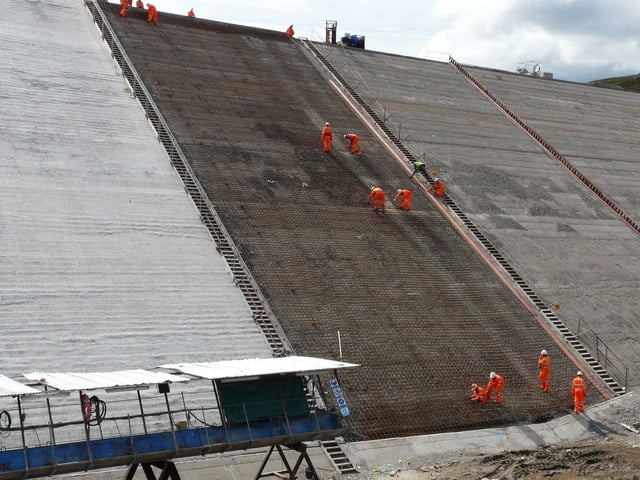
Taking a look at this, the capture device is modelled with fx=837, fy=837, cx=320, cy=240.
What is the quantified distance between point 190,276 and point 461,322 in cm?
667

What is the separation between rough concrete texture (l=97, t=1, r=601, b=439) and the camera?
1794 centimetres

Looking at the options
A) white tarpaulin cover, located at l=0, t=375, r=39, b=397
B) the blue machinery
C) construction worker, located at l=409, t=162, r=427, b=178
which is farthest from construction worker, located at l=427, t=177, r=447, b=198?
white tarpaulin cover, located at l=0, t=375, r=39, b=397

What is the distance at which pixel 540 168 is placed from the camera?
31.8m

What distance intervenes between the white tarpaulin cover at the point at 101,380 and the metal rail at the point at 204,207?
574 cm

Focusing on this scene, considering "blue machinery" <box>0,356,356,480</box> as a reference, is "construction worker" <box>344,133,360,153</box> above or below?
above

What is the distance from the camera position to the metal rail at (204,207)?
18.2 metres

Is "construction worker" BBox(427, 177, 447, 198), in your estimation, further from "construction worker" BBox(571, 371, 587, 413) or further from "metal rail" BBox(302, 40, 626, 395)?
"construction worker" BBox(571, 371, 587, 413)

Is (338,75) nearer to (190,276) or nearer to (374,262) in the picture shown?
(374,262)

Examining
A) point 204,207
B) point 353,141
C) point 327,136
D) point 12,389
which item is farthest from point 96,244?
point 353,141

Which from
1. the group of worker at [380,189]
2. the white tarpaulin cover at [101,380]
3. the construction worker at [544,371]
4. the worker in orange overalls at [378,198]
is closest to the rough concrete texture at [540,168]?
the group of worker at [380,189]

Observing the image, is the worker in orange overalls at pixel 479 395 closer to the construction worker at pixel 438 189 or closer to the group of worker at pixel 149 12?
the construction worker at pixel 438 189

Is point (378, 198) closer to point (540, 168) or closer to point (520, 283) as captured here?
point (520, 283)

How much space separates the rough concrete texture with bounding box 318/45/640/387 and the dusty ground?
6344mm

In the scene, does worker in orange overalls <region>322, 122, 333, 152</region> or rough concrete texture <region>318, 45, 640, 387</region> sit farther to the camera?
worker in orange overalls <region>322, 122, 333, 152</region>
